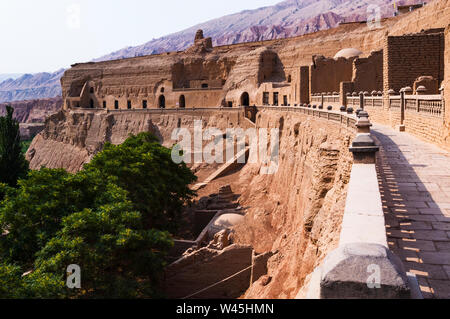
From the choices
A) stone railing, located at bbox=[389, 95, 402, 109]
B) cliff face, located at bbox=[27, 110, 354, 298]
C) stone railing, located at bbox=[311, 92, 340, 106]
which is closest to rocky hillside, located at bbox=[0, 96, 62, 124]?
cliff face, located at bbox=[27, 110, 354, 298]

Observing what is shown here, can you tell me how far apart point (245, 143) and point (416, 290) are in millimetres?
32972

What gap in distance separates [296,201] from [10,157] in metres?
20.1

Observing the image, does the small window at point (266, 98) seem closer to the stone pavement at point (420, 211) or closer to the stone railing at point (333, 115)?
the stone railing at point (333, 115)

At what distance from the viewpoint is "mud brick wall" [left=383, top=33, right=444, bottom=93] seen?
19078 millimetres

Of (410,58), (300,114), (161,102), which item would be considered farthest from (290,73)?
(410,58)

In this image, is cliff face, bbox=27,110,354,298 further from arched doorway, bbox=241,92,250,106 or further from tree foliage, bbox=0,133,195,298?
arched doorway, bbox=241,92,250,106

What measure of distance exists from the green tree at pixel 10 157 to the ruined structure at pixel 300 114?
1529 cm

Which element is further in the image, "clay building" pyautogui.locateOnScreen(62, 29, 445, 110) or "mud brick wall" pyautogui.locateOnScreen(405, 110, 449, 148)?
"clay building" pyautogui.locateOnScreen(62, 29, 445, 110)

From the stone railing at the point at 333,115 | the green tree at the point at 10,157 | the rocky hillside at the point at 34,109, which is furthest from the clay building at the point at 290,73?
the rocky hillside at the point at 34,109

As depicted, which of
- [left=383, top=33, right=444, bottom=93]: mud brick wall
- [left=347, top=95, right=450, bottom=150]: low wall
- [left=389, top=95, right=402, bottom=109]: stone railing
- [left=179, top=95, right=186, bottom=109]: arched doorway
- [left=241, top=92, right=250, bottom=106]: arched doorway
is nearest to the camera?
[left=347, top=95, right=450, bottom=150]: low wall

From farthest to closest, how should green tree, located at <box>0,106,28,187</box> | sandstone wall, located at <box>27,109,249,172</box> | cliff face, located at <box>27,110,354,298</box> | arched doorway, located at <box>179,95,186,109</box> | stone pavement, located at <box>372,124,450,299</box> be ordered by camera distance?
arched doorway, located at <box>179,95,186,109</box> < sandstone wall, located at <box>27,109,249,172</box> < green tree, located at <box>0,106,28,187</box> < cliff face, located at <box>27,110,354,298</box> < stone pavement, located at <box>372,124,450,299</box>

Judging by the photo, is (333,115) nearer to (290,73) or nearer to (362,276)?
(362,276)

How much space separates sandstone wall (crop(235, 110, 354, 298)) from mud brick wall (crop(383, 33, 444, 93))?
4555 mm

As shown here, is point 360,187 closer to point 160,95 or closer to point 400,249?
point 400,249
